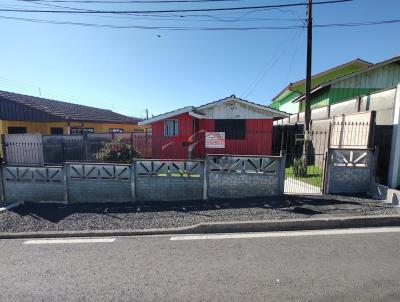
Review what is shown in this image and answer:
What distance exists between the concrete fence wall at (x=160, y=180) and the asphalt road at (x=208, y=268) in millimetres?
2060

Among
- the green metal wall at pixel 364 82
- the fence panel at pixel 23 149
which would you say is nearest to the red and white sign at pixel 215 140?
the fence panel at pixel 23 149

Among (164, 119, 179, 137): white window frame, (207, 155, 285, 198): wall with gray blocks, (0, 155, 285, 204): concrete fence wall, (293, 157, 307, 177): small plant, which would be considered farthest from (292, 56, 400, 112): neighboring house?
(0, 155, 285, 204): concrete fence wall

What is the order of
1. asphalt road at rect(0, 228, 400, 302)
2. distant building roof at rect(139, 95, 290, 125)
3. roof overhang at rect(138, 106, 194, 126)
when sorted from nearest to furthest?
asphalt road at rect(0, 228, 400, 302), roof overhang at rect(138, 106, 194, 126), distant building roof at rect(139, 95, 290, 125)

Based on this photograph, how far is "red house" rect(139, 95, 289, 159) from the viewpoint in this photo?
12.4 meters

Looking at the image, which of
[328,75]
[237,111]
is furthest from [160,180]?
[328,75]

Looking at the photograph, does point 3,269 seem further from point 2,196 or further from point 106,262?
point 2,196

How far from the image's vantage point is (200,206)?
20.0 ft

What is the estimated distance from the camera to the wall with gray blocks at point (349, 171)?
21.5 feet

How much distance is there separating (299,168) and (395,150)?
10.2 ft

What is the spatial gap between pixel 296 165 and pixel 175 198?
5163 mm

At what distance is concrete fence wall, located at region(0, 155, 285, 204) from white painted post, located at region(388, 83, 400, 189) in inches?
125

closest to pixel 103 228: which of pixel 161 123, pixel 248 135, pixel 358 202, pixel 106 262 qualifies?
pixel 106 262

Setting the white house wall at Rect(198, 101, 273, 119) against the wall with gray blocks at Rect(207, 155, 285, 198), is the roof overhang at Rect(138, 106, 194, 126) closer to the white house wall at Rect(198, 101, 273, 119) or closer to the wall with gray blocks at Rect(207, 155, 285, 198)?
the white house wall at Rect(198, 101, 273, 119)

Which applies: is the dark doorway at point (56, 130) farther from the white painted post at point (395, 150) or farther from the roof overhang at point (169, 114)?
the white painted post at point (395, 150)
